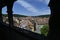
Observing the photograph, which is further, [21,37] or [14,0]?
[14,0]

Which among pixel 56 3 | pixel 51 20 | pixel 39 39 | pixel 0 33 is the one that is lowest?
pixel 0 33

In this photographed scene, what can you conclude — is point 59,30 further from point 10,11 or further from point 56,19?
point 10,11

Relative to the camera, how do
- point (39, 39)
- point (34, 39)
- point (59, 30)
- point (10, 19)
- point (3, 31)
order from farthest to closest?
1. point (3, 31)
2. point (10, 19)
3. point (34, 39)
4. point (39, 39)
5. point (59, 30)

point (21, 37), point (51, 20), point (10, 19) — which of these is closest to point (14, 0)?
point (10, 19)

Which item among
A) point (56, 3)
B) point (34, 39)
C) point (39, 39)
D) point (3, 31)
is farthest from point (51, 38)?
point (3, 31)

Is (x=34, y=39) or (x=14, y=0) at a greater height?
(x=14, y=0)

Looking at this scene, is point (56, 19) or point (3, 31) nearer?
point (56, 19)

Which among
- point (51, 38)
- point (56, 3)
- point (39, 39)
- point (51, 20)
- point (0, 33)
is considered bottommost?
point (0, 33)

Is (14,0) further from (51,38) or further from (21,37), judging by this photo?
(51,38)

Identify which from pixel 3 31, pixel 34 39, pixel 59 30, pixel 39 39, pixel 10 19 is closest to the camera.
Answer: pixel 59 30
